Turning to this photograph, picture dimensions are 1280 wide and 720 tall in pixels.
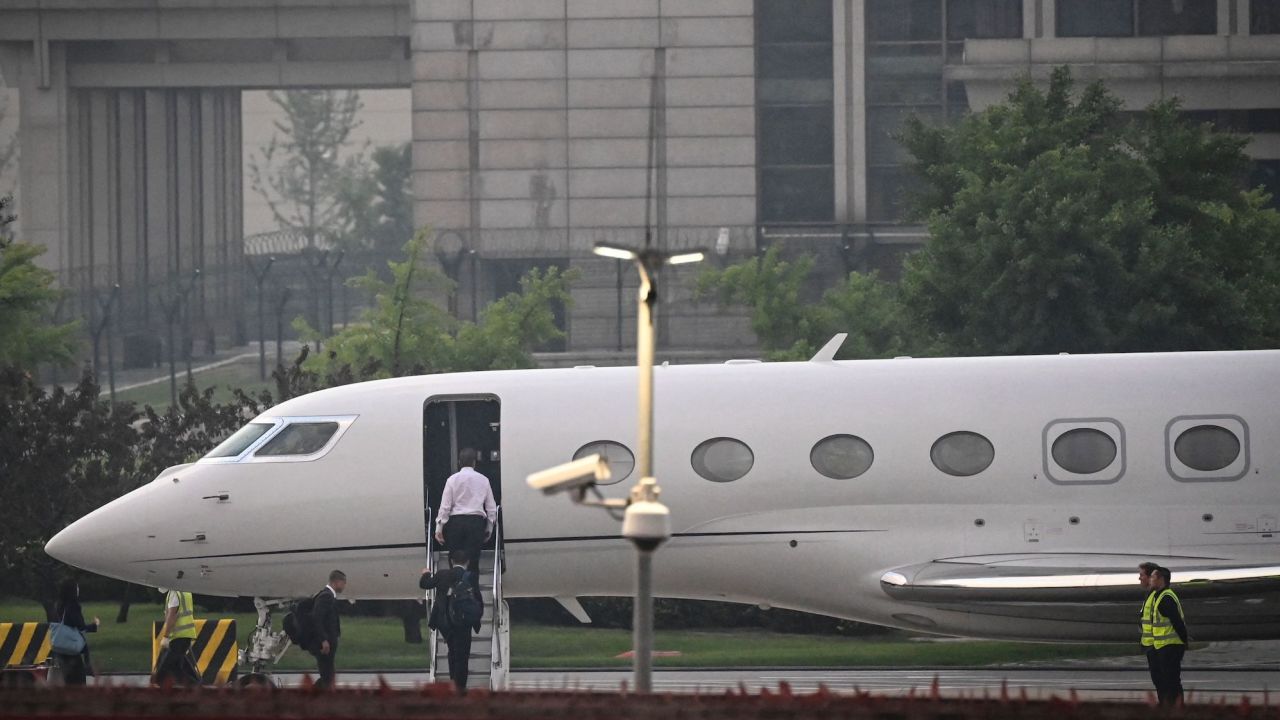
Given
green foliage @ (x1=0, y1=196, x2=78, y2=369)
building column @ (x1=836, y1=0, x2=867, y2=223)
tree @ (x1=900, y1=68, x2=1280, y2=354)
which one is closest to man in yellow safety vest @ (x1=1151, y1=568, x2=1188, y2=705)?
tree @ (x1=900, y1=68, x2=1280, y2=354)

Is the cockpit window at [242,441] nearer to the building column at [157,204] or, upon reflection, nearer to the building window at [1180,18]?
the building column at [157,204]

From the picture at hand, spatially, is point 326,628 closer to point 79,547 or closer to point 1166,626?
point 79,547

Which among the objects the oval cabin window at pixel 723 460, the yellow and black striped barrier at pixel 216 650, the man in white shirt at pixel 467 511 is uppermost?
the oval cabin window at pixel 723 460

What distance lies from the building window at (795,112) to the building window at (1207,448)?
62.6 m

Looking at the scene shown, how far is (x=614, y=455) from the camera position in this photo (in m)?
22.2

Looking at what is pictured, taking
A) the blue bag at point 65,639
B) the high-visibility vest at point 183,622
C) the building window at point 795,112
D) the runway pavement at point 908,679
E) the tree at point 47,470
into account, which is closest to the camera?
the high-visibility vest at point 183,622

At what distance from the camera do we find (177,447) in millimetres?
36125

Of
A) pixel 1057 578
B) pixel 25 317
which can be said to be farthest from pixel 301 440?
pixel 25 317

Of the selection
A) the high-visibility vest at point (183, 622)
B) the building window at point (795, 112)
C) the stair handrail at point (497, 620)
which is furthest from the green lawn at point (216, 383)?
the stair handrail at point (497, 620)

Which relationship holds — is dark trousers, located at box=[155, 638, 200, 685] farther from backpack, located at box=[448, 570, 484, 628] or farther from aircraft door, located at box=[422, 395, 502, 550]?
aircraft door, located at box=[422, 395, 502, 550]

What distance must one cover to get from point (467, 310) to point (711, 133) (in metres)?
12.8

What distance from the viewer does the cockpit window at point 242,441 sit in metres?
23.1

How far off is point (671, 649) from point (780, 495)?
8.21 meters

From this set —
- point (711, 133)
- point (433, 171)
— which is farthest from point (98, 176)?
point (711, 133)
